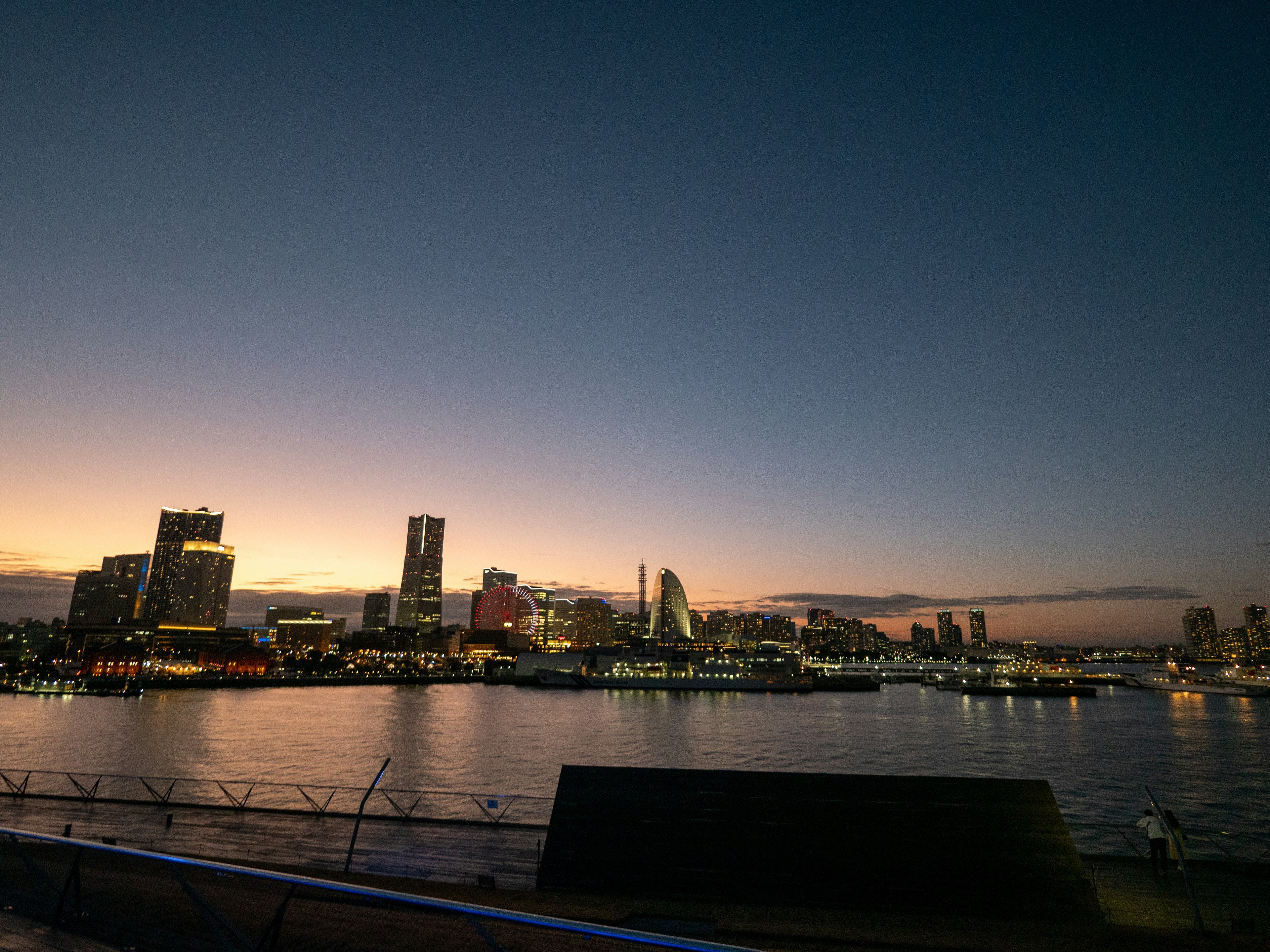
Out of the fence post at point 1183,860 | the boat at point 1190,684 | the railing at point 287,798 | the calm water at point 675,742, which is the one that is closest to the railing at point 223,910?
the fence post at point 1183,860

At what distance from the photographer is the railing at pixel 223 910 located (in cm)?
522

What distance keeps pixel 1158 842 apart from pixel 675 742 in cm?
4288

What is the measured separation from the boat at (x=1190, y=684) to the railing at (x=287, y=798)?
141 meters

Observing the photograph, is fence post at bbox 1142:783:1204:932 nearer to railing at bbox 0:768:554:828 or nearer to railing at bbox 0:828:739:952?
railing at bbox 0:828:739:952

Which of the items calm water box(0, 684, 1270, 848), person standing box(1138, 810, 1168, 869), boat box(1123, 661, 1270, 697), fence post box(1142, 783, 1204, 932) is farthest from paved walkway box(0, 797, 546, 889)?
boat box(1123, 661, 1270, 697)

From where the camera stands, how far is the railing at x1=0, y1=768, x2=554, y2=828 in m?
22.8

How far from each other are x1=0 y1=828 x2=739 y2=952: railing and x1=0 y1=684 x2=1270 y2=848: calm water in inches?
1122

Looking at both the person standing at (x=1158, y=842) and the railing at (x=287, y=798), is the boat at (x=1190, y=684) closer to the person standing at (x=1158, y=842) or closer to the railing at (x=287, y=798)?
the person standing at (x=1158, y=842)

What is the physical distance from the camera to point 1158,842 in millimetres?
16516

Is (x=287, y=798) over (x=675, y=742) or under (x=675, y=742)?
over

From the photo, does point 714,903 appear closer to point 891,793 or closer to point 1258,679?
point 891,793

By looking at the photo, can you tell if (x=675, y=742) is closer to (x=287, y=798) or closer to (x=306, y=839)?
(x=287, y=798)

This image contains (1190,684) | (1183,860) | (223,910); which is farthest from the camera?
(1190,684)

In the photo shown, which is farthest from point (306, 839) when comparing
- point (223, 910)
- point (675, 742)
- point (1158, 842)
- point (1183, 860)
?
point (675, 742)
